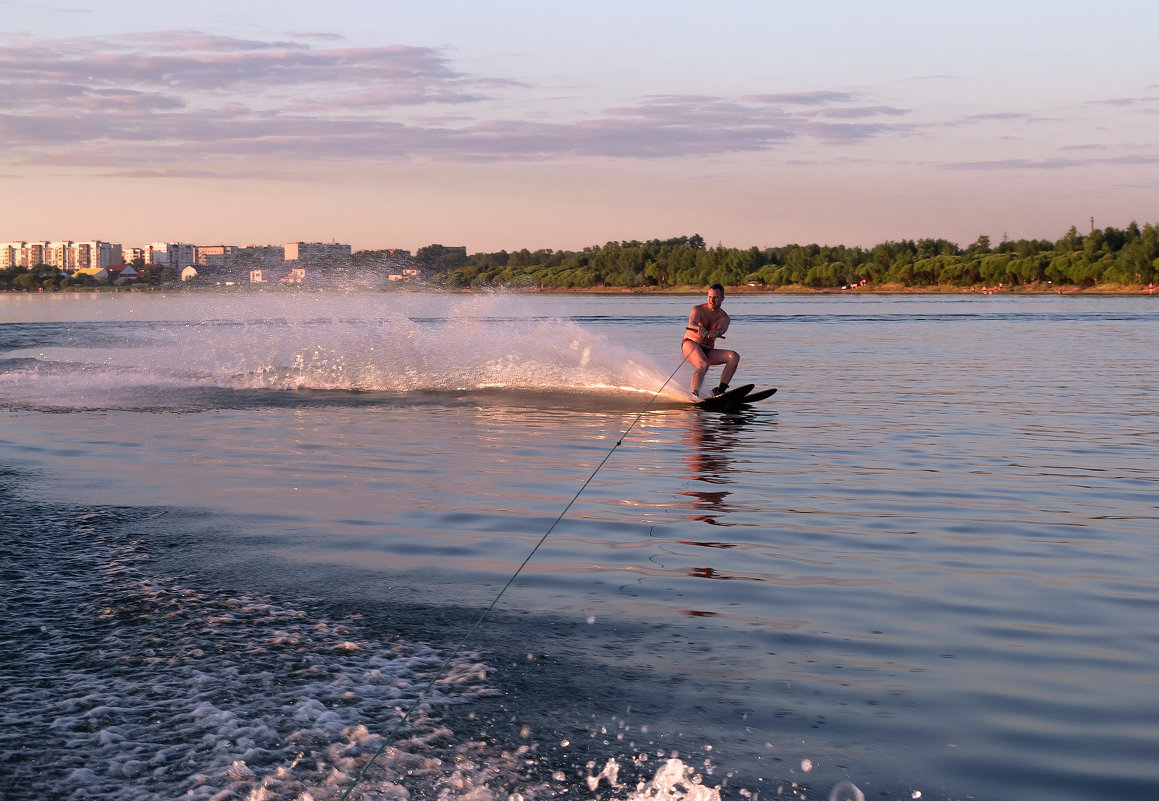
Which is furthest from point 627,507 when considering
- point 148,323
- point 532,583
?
point 148,323

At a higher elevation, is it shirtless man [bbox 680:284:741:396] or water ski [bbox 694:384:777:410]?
shirtless man [bbox 680:284:741:396]

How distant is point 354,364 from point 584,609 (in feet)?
56.3

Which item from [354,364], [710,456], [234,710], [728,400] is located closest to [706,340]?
[728,400]

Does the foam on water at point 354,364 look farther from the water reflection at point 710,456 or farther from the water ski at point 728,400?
the water reflection at point 710,456

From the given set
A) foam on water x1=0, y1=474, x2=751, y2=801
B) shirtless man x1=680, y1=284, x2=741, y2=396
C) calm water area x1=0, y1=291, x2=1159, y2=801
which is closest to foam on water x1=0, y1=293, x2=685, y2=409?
shirtless man x1=680, y1=284, x2=741, y2=396

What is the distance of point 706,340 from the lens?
16.2 meters

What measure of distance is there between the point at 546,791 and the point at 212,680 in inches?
65.4

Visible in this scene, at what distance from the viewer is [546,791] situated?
351 centimetres

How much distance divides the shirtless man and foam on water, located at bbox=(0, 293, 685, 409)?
117cm

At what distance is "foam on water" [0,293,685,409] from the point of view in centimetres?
1873

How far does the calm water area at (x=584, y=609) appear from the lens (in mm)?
3715

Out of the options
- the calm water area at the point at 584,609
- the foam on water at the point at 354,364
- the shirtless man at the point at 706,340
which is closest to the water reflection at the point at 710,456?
the calm water area at the point at 584,609

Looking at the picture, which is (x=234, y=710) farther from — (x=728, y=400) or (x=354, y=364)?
(x=354, y=364)

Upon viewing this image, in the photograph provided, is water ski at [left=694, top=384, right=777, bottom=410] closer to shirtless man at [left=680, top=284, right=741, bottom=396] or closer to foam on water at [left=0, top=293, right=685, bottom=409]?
shirtless man at [left=680, top=284, right=741, bottom=396]
